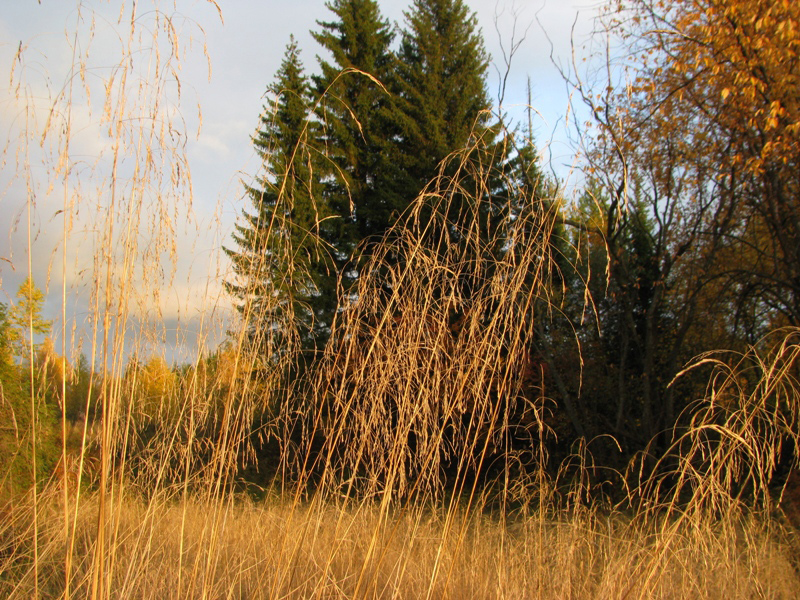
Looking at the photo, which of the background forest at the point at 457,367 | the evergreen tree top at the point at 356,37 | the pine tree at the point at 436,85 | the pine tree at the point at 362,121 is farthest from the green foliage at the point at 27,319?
the evergreen tree top at the point at 356,37

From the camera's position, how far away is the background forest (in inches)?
68.2

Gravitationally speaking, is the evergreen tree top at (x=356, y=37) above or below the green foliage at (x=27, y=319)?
above

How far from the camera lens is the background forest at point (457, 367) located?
5.68ft

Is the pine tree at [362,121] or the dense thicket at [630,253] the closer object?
the dense thicket at [630,253]

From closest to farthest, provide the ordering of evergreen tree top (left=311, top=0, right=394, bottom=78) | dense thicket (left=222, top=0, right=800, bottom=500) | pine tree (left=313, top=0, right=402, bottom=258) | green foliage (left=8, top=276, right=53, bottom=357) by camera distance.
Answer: green foliage (left=8, top=276, right=53, bottom=357)
dense thicket (left=222, top=0, right=800, bottom=500)
pine tree (left=313, top=0, right=402, bottom=258)
evergreen tree top (left=311, top=0, right=394, bottom=78)

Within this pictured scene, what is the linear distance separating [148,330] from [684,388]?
7114 millimetres

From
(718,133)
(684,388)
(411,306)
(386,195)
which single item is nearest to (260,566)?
(411,306)

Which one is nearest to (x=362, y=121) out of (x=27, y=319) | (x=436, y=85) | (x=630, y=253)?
(x=436, y=85)

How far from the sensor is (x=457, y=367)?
2201mm

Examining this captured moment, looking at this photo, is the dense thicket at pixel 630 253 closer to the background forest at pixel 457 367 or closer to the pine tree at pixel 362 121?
the background forest at pixel 457 367

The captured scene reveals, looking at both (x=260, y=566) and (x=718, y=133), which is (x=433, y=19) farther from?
(x=260, y=566)

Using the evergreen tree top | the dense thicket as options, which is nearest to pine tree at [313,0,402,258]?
the evergreen tree top

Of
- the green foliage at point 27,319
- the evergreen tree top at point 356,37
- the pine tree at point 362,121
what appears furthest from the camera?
the evergreen tree top at point 356,37

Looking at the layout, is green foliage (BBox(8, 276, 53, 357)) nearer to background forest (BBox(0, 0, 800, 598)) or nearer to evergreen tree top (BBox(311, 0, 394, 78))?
background forest (BBox(0, 0, 800, 598))
